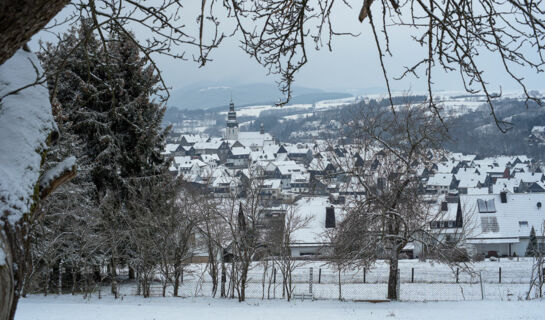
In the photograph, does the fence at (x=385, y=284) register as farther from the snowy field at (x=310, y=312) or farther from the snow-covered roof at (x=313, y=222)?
the snow-covered roof at (x=313, y=222)

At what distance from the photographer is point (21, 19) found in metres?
1.81

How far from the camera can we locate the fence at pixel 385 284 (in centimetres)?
1681

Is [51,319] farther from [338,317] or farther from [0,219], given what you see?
[0,219]

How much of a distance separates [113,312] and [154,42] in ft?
28.4

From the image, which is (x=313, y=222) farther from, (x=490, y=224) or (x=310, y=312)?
(x=310, y=312)

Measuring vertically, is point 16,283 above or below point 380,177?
below

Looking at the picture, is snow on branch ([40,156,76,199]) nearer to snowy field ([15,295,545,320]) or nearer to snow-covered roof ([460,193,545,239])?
snowy field ([15,295,545,320])

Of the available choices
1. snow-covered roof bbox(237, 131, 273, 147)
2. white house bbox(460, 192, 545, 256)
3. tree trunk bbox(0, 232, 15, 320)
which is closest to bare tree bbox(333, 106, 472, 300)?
tree trunk bbox(0, 232, 15, 320)

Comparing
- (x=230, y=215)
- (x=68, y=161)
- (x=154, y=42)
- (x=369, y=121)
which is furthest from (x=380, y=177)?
(x=68, y=161)

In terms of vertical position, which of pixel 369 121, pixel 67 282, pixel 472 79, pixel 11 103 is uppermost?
pixel 369 121

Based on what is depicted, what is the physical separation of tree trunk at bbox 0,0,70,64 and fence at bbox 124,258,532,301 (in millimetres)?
13968

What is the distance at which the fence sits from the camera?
16.8m

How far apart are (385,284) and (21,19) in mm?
19887

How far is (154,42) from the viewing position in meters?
3.68
